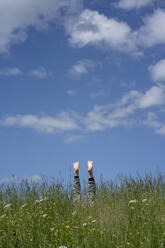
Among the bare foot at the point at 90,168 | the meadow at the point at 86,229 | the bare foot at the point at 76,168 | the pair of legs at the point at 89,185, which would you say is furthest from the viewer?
the bare foot at the point at 76,168

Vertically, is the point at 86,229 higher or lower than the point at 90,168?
lower

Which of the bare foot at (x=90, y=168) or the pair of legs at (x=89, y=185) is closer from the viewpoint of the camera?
the pair of legs at (x=89, y=185)

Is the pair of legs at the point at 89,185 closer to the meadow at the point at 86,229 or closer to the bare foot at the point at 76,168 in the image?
the bare foot at the point at 76,168

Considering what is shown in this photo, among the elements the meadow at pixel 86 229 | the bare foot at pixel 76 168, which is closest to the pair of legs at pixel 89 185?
the bare foot at pixel 76 168

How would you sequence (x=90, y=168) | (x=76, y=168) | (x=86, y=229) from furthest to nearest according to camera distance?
(x=76, y=168) → (x=90, y=168) → (x=86, y=229)

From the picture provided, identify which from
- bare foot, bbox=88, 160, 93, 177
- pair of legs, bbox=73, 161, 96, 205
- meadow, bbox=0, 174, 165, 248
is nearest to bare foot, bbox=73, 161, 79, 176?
pair of legs, bbox=73, 161, 96, 205

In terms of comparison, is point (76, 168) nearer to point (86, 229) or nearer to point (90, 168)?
point (90, 168)

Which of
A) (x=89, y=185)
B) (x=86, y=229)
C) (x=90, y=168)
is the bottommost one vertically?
(x=86, y=229)

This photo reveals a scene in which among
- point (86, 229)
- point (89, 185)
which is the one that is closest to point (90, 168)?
point (89, 185)

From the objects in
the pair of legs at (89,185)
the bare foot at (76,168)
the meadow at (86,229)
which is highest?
the bare foot at (76,168)

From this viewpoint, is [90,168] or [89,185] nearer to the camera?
[89,185]

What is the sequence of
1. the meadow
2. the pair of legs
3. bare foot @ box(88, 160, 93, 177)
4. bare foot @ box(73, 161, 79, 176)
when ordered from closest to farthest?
the meadow < the pair of legs < bare foot @ box(88, 160, 93, 177) < bare foot @ box(73, 161, 79, 176)

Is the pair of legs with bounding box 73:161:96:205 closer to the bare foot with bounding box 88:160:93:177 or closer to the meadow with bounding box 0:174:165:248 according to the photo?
the bare foot with bounding box 88:160:93:177

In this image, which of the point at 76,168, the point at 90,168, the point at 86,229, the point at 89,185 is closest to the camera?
the point at 86,229
